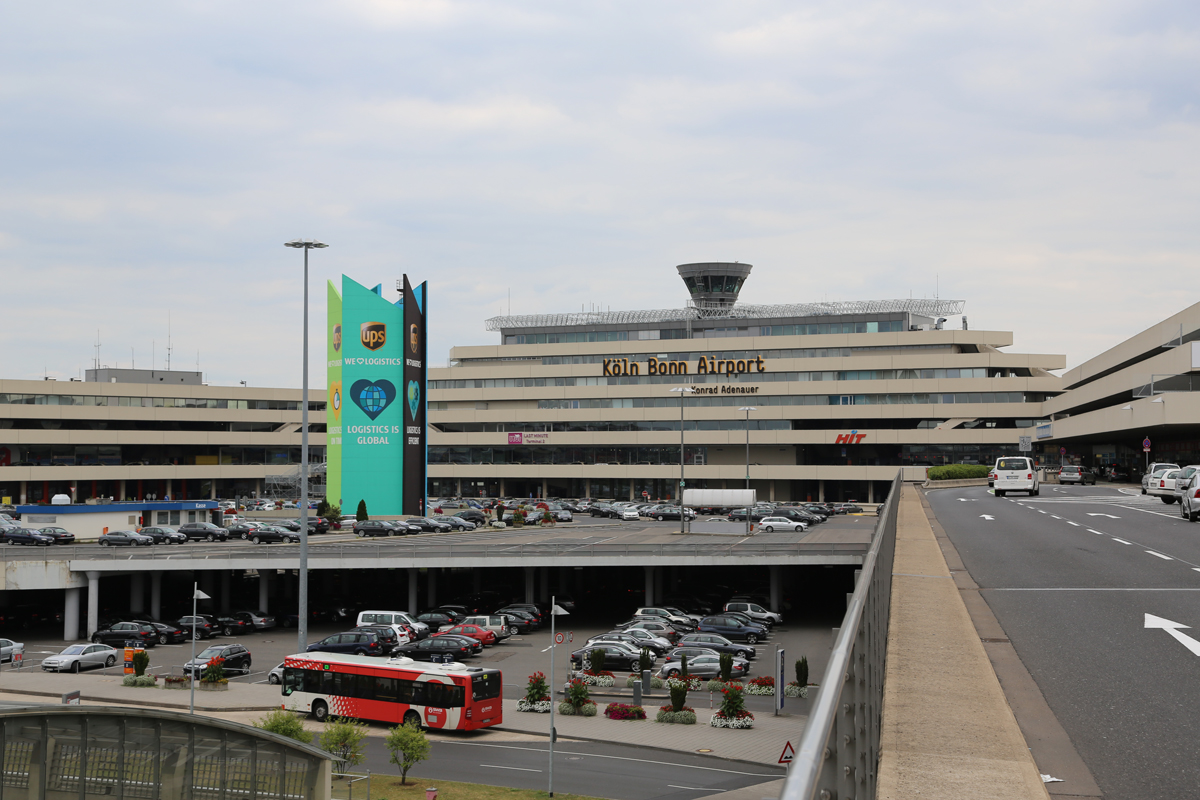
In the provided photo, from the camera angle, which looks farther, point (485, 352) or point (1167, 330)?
point (485, 352)

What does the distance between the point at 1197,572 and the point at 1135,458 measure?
3350 inches

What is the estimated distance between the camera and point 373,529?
73.3 m

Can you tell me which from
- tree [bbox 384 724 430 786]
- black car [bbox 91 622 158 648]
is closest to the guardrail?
tree [bbox 384 724 430 786]

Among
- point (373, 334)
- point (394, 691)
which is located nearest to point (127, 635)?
point (394, 691)

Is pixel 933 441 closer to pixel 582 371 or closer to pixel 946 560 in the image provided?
pixel 582 371

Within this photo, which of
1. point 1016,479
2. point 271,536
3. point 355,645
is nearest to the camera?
point 355,645

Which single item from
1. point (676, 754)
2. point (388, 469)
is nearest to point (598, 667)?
point (676, 754)

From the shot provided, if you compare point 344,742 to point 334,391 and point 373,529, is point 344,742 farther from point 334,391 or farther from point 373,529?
point 334,391

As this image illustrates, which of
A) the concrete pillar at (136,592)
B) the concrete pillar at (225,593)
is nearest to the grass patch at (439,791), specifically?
the concrete pillar at (136,592)

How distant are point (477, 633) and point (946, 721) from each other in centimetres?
4702

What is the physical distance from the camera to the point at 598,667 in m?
44.3

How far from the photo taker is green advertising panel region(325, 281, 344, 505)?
259 feet

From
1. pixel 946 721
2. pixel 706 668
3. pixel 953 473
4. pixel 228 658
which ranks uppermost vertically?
pixel 953 473

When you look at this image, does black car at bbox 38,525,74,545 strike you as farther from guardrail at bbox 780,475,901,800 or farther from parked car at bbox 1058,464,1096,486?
parked car at bbox 1058,464,1096,486
